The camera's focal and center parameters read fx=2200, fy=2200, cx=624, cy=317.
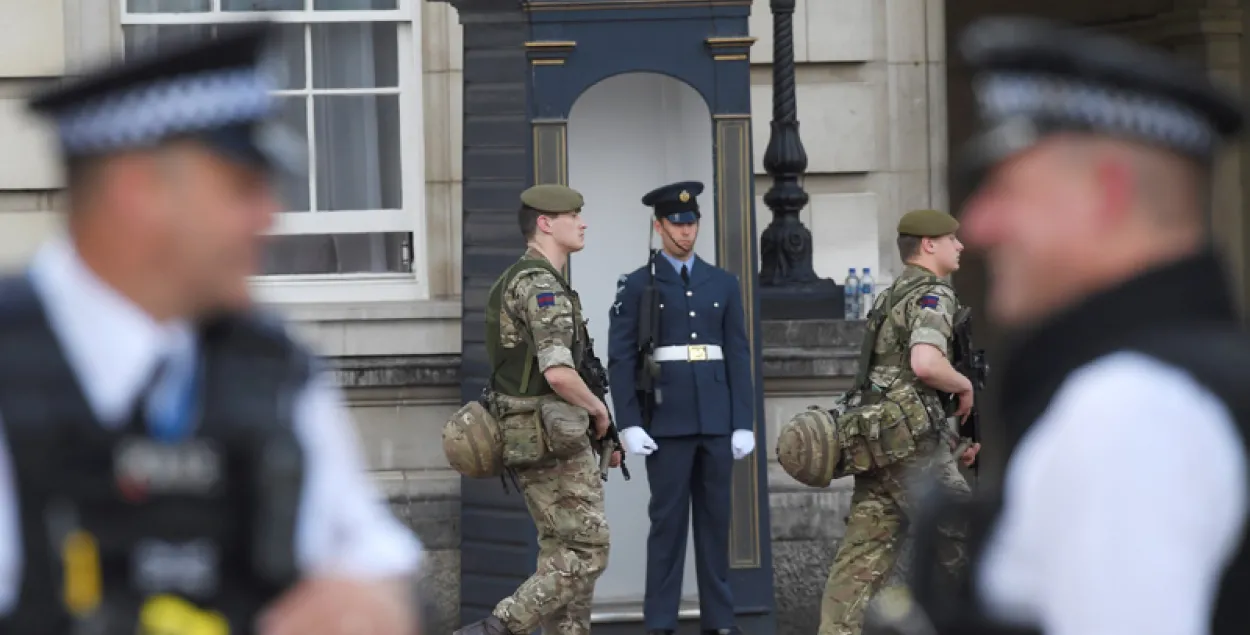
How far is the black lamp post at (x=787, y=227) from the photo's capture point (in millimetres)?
9383

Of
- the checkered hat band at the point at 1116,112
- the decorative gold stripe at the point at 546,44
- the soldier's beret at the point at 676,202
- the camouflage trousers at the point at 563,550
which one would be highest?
the decorative gold stripe at the point at 546,44

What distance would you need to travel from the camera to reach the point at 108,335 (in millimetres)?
2271

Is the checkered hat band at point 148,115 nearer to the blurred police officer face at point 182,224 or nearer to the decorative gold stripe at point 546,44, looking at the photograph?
the blurred police officer face at point 182,224

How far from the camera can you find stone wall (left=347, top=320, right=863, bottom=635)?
928cm

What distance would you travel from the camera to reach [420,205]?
9.84 m

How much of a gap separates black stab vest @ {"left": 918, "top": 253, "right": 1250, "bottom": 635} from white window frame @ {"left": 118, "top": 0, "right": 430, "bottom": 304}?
294 inches

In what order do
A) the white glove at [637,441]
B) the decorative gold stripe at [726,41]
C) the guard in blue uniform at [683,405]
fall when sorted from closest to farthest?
the white glove at [637,441] → the guard in blue uniform at [683,405] → the decorative gold stripe at [726,41]

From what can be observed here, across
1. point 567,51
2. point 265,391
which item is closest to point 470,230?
point 567,51

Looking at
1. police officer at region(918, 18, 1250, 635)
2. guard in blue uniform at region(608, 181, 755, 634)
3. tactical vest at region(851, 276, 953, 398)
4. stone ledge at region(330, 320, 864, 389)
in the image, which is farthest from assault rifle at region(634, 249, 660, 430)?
police officer at region(918, 18, 1250, 635)

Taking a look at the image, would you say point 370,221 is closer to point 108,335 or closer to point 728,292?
point 728,292

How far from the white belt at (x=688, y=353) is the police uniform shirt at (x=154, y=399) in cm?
595

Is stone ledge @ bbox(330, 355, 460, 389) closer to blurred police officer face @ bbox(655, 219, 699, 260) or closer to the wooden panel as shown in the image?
the wooden panel

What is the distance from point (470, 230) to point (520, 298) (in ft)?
3.87

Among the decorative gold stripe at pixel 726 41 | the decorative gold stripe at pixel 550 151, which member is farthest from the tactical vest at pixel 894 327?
Result: the decorative gold stripe at pixel 550 151
